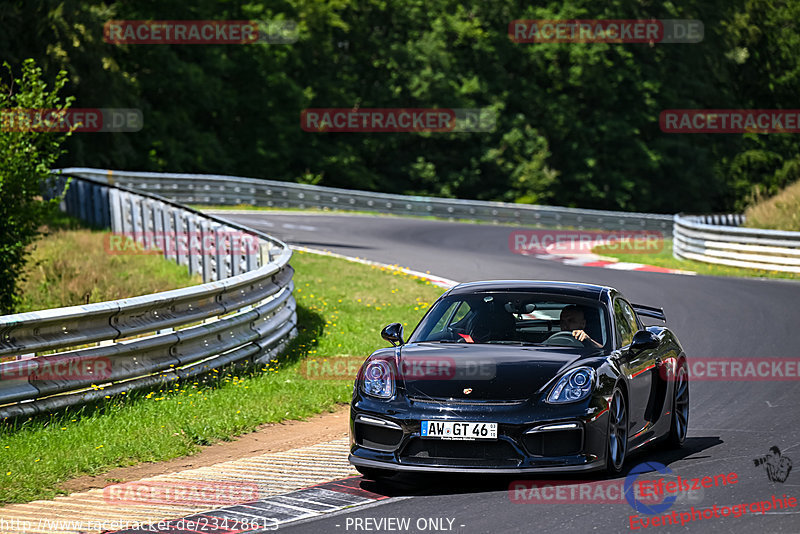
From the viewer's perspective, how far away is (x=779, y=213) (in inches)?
1176

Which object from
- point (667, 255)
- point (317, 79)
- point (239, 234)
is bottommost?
point (667, 255)

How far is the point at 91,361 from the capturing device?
9.36m

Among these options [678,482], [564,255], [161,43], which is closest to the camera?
[678,482]

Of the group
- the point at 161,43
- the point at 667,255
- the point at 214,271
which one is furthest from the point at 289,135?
the point at 214,271

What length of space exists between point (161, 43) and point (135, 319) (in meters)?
41.7

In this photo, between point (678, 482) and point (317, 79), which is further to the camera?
point (317, 79)

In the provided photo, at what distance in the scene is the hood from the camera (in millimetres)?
7242

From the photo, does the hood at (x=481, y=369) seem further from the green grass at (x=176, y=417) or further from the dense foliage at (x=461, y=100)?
the dense foliage at (x=461, y=100)

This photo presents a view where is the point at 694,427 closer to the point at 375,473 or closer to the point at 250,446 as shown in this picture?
the point at 375,473

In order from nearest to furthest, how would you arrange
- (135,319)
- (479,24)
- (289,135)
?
(135,319) → (289,135) → (479,24)

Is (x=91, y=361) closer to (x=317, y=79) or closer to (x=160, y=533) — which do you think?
(x=160, y=533)

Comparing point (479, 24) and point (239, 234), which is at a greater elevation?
point (479, 24)
